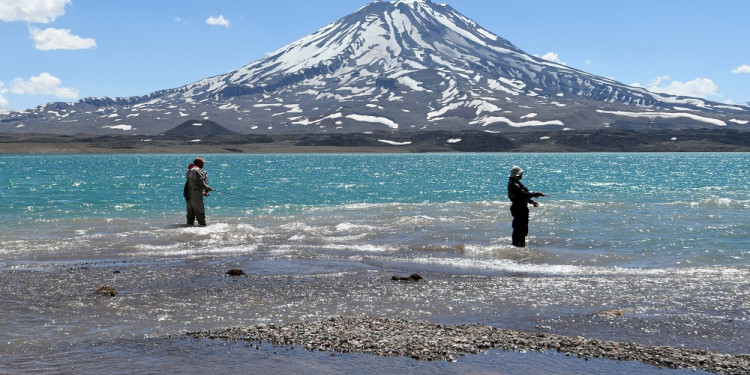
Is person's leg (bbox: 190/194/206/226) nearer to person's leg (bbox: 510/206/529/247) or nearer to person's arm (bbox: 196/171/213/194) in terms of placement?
person's arm (bbox: 196/171/213/194)

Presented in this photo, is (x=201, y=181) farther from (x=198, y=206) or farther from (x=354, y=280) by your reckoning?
(x=354, y=280)

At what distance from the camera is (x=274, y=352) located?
25.2ft

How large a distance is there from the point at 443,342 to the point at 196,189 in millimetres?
14708

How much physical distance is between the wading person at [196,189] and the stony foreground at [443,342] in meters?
13.0

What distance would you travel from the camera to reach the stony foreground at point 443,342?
7.54 meters

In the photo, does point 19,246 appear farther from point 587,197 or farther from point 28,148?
point 28,148

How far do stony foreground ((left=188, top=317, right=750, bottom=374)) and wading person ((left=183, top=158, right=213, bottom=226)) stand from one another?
512 inches

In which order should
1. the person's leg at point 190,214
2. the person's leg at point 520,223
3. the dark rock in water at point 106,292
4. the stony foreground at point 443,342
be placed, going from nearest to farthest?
the stony foreground at point 443,342 < the dark rock in water at point 106,292 < the person's leg at point 520,223 < the person's leg at point 190,214

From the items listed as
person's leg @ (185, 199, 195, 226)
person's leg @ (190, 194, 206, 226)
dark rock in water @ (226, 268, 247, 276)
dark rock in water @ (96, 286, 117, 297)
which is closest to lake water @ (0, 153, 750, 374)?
dark rock in water @ (96, 286, 117, 297)

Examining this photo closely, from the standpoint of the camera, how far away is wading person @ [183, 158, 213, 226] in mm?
21266

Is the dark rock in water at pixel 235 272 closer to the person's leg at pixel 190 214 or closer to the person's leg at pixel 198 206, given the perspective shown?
the person's leg at pixel 198 206

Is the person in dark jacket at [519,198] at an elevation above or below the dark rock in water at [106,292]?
above

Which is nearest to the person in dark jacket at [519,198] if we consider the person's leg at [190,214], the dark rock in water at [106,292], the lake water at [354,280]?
the lake water at [354,280]

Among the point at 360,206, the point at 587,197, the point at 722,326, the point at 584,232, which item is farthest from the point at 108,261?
the point at 587,197
